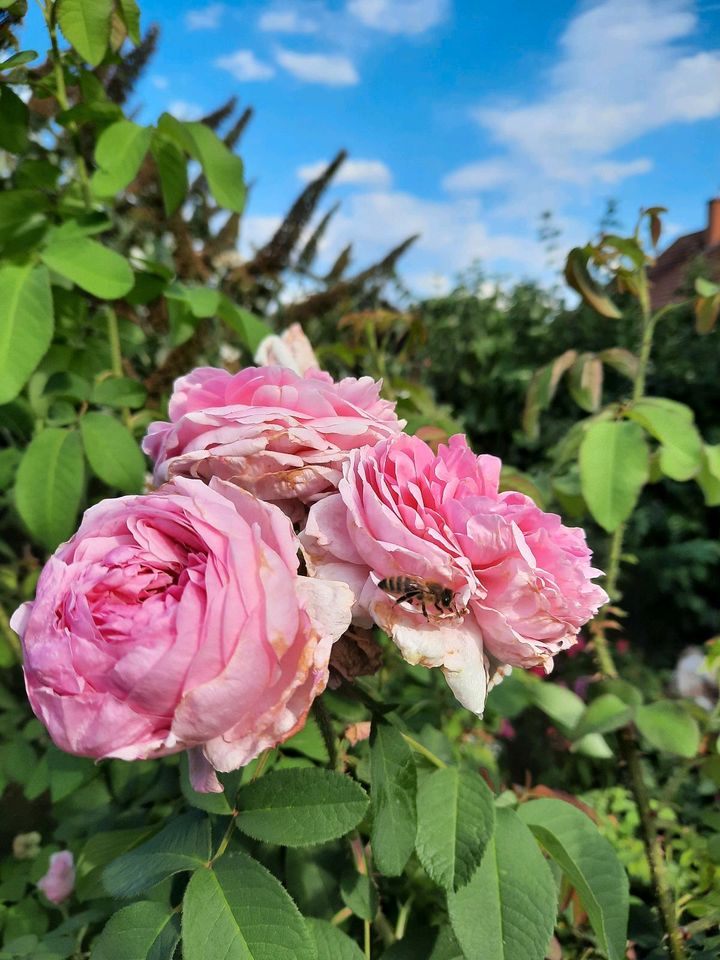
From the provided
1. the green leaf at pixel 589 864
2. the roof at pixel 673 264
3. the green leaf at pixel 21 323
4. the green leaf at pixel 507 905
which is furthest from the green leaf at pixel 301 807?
the roof at pixel 673 264

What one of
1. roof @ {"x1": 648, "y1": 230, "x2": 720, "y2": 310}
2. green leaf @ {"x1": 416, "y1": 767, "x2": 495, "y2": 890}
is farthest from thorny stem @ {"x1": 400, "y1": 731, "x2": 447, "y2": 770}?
roof @ {"x1": 648, "y1": 230, "x2": 720, "y2": 310}

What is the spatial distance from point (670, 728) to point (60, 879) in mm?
943

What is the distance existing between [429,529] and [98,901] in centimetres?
72

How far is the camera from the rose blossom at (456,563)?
492 mm

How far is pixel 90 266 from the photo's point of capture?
96cm

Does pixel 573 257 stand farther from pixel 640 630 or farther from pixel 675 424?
pixel 640 630

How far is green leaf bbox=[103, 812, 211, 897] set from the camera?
0.55m

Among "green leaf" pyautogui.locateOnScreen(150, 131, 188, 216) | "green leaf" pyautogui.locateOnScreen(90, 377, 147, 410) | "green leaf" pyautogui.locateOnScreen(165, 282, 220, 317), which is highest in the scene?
"green leaf" pyautogui.locateOnScreen(150, 131, 188, 216)

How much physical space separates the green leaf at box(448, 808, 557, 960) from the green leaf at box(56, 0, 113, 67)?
1.07 m

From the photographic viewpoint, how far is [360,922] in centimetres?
84

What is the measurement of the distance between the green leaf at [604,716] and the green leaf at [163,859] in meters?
0.65

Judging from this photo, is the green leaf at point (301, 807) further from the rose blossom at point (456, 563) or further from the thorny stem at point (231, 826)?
the rose blossom at point (456, 563)

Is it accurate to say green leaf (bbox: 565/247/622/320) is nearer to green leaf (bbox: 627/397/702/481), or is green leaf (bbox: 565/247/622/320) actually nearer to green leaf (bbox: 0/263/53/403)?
green leaf (bbox: 627/397/702/481)

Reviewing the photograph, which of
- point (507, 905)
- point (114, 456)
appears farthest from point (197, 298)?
point (507, 905)
